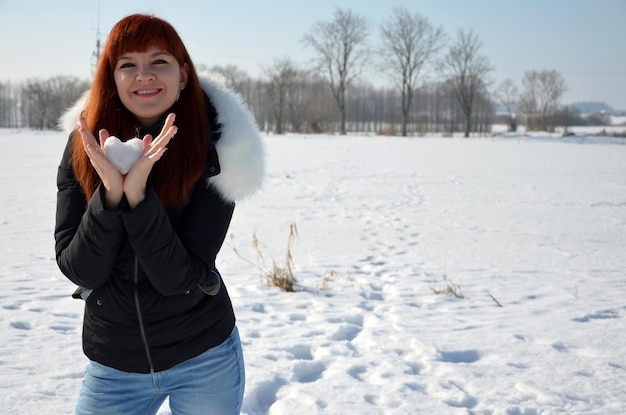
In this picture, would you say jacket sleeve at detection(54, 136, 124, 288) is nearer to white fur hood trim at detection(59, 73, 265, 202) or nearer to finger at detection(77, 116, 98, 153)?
finger at detection(77, 116, 98, 153)

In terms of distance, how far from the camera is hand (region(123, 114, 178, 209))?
1.22 metres

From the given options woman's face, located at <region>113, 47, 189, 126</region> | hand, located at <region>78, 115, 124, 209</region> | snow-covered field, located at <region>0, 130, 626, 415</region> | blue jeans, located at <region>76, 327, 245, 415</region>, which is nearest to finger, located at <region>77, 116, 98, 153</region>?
hand, located at <region>78, 115, 124, 209</region>

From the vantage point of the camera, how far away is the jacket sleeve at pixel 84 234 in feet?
4.09

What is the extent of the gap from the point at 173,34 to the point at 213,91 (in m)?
0.23

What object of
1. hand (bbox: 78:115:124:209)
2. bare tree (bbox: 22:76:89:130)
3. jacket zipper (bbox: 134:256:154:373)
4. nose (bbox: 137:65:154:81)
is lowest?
jacket zipper (bbox: 134:256:154:373)

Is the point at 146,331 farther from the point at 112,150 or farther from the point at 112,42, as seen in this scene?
the point at 112,42

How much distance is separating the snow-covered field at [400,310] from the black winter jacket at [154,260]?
1.47m

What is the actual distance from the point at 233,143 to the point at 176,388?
2.47ft

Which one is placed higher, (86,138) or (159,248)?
(86,138)

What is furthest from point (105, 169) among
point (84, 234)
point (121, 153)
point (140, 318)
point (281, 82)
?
point (281, 82)

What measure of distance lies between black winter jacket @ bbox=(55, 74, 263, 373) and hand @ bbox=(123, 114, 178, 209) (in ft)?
0.08

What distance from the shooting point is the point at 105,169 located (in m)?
1.21

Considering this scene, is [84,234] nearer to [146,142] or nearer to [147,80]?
[146,142]

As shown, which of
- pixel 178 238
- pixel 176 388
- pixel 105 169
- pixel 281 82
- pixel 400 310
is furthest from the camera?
pixel 281 82
